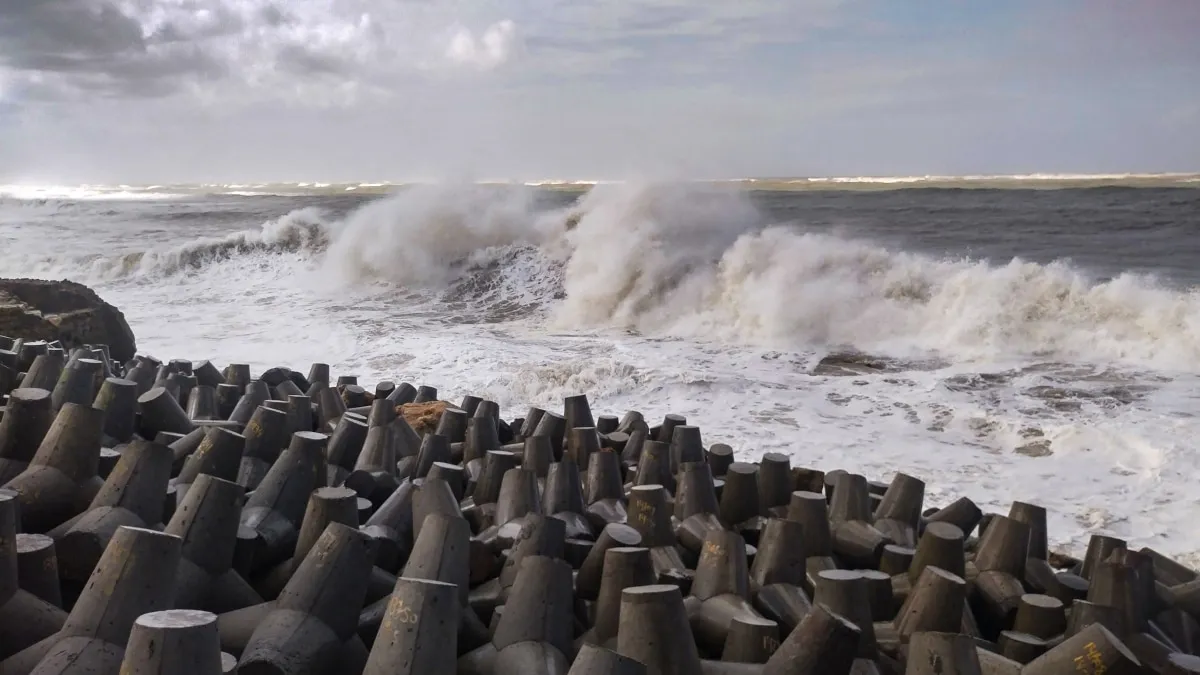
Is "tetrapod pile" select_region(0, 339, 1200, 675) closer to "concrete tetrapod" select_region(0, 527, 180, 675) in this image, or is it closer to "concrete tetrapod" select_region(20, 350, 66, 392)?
"concrete tetrapod" select_region(0, 527, 180, 675)

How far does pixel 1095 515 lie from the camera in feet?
18.8

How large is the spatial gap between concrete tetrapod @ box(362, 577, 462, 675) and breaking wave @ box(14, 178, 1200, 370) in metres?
10.3

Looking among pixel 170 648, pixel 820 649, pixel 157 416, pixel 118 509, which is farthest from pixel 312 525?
pixel 157 416

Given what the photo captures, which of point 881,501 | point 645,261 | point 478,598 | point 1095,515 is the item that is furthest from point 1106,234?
point 478,598

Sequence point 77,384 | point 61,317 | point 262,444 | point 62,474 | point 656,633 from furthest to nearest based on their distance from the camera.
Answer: point 61,317 → point 77,384 → point 262,444 → point 62,474 → point 656,633

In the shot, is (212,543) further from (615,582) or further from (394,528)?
(615,582)

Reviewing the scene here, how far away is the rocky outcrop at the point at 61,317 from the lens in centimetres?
686

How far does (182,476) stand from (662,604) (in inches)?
70.2

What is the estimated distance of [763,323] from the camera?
13.1 metres

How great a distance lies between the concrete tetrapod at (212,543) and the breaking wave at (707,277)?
10.0 m

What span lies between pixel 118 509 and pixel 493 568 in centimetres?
95

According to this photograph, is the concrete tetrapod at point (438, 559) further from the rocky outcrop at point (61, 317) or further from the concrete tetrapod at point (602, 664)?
the rocky outcrop at point (61, 317)

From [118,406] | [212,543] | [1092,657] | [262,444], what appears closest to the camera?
[1092,657]

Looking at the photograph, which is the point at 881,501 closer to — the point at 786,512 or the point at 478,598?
the point at 786,512
